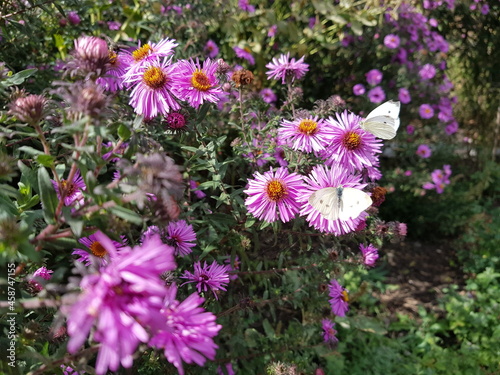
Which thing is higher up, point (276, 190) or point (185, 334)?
point (276, 190)

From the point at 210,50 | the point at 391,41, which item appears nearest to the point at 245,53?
the point at 210,50

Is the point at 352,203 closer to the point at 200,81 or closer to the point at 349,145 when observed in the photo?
the point at 349,145

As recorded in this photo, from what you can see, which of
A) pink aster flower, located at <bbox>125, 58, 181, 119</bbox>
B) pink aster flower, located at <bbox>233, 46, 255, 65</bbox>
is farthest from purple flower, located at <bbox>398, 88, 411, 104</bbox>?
pink aster flower, located at <bbox>125, 58, 181, 119</bbox>

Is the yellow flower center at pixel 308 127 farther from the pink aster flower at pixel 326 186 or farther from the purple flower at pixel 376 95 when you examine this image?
the purple flower at pixel 376 95

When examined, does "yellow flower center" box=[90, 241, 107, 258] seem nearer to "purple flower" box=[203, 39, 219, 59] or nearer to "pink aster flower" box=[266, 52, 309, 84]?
"pink aster flower" box=[266, 52, 309, 84]

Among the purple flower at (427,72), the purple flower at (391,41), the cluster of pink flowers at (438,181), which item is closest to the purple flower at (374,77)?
the purple flower at (391,41)

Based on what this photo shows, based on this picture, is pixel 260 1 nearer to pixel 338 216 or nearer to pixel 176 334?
pixel 338 216

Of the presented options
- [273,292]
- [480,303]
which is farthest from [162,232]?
[480,303]
